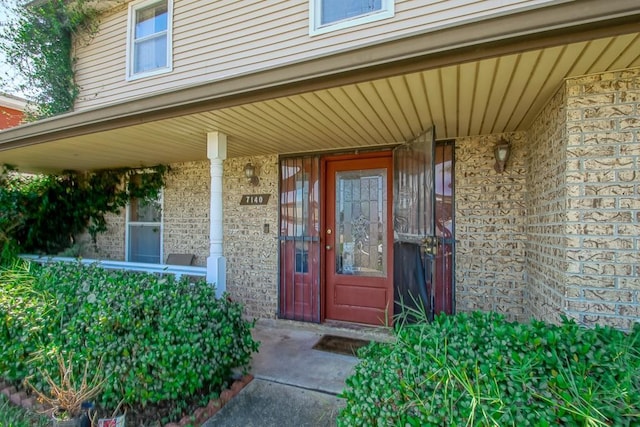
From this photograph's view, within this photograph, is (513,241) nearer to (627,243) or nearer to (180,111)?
(627,243)

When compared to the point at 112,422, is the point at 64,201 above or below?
above

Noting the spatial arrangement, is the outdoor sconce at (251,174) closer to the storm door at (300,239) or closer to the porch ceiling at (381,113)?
the porch ceiling at (381,113)

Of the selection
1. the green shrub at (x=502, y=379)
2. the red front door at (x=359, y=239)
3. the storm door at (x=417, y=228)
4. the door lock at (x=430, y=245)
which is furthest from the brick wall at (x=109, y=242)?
the green shrub at (x=502, y=379)

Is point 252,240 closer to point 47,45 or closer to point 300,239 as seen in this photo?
point 300,239

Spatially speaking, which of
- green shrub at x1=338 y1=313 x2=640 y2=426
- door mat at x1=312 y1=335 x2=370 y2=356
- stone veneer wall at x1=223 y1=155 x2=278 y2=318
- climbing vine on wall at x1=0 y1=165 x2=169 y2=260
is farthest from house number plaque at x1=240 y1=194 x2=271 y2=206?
green shrub at x1=338 y1=313 x2=640 y2=426

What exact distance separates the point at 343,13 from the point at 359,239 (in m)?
2.62

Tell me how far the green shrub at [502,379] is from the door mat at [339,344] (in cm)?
175

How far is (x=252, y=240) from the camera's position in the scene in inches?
189

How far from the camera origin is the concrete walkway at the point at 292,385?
2420mm

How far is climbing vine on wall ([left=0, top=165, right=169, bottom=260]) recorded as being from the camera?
5.21 m

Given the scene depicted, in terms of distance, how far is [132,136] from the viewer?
3693 mm

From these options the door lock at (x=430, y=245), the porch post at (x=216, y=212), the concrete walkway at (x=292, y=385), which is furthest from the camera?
the porch post at (x=216, y=212)

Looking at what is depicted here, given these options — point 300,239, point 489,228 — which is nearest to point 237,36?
point 300,239

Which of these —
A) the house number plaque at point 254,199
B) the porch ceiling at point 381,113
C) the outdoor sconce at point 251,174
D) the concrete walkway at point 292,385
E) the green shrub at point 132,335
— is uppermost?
the porch ceiling at point 381,113
